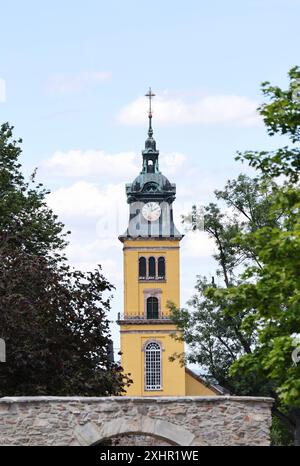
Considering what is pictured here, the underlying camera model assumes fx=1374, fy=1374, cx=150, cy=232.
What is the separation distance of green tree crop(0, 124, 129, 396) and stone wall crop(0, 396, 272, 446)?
6.76 meters

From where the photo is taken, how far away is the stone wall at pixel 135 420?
2231cm

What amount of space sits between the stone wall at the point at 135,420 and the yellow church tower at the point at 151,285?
79.0 m

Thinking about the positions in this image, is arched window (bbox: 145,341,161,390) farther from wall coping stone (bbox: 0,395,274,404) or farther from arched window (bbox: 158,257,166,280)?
wall coping stone (bbox: 0,395,274,404)

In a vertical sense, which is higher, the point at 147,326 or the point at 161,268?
the point at 161,268

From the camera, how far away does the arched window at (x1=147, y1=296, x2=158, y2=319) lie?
104 meters

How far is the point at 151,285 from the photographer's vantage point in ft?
347

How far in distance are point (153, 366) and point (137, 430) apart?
81.2m

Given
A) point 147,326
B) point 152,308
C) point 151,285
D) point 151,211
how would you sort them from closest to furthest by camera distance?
point 147,326, point 152,308, point 151,285, point 151,211

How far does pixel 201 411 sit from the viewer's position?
22.6 meters

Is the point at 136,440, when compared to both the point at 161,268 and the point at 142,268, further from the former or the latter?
the point at 142,268

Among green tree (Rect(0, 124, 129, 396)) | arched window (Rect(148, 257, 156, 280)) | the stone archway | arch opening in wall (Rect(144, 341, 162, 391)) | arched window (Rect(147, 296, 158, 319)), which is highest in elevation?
arched window (Rect(148, 257, 156, 280))

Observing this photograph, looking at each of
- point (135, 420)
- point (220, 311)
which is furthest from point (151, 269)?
point (135, 420)

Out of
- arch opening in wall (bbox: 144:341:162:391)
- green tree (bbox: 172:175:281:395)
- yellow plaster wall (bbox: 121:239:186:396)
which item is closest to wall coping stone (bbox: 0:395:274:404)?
green tree (bbox: 172:175:281:395)

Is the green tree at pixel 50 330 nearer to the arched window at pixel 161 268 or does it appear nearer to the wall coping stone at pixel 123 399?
the wall coping stone at pixel 123 399
